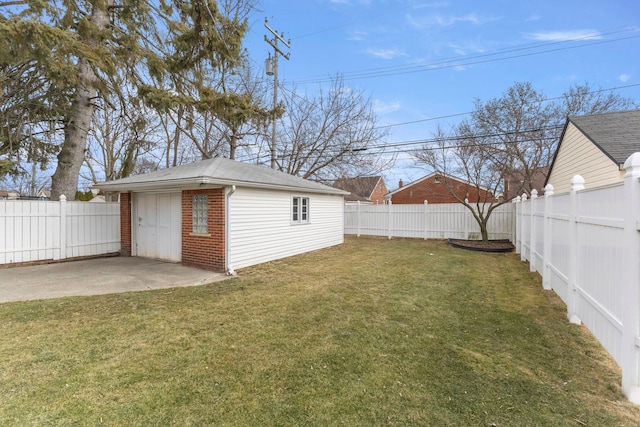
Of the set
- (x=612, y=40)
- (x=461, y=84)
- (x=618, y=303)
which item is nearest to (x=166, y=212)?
(x=618, y=303)

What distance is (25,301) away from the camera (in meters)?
4.88

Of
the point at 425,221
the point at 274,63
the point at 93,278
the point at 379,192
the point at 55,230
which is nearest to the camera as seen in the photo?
the point at 93,278

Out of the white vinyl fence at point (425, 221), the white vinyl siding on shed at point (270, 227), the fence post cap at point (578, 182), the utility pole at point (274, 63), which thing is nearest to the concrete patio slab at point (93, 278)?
the white vinyl siding on shed at point (270, 227)

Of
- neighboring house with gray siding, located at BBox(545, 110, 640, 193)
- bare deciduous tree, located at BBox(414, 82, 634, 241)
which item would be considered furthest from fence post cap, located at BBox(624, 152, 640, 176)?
bare deciduous tree, located at BBox(414, 82, 634, 241)

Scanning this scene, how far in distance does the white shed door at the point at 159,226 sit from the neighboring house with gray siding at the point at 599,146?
32.2ft

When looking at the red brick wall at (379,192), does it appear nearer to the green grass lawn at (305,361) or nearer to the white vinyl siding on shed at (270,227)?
the white vinyl siding on shed at (270,227)

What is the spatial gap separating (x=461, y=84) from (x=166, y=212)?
569 inches

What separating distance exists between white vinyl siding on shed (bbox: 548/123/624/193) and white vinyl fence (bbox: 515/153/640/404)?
181cm

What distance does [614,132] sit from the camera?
7605mm

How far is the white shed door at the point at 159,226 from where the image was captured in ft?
26.7

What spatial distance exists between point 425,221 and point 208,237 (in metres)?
10.2

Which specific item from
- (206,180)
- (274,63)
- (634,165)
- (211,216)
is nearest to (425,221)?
(211,216)

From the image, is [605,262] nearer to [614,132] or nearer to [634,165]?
[634,165]

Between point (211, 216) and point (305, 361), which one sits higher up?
point (211, 216)
